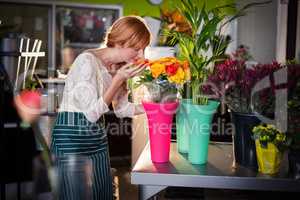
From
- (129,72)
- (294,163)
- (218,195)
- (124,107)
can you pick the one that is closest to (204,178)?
(218,195)

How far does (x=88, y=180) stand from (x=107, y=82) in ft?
1.36

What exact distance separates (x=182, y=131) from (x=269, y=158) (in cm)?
30

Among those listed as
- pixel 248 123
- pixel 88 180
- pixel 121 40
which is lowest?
pixel 88 180

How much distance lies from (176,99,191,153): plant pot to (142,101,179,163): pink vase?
0.06 m

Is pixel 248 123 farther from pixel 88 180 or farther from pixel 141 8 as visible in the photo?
pixel 141 8

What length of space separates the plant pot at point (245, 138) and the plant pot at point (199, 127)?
8 cm

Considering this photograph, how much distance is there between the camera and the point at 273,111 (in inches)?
39.1

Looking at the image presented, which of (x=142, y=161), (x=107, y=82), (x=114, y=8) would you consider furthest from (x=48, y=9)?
(x=142, y=161)

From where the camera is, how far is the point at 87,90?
1.51 m

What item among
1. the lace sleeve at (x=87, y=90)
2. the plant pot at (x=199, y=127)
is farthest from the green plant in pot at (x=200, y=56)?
the lace sleeve at (x=87, y=90)

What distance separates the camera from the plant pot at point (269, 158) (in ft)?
3.26

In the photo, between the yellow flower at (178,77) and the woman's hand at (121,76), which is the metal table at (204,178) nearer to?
the yellow flower at (178,77)

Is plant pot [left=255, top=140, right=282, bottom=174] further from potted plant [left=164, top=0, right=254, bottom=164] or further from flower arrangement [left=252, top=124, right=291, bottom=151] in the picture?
potted plant [left=164, top=0, right=254, bottom=164]

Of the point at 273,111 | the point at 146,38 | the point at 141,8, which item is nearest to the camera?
the point at 273,111
